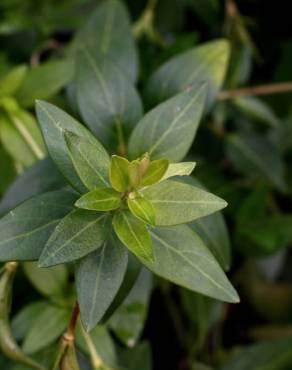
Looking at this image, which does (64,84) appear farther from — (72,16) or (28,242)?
(28,242)

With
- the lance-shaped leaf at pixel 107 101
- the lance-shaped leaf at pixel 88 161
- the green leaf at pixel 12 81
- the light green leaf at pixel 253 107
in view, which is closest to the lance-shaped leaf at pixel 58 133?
the lance-shaped leaf at pixel 88 161

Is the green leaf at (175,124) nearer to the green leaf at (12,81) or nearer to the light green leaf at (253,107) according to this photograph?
the green leaf at (12,81)

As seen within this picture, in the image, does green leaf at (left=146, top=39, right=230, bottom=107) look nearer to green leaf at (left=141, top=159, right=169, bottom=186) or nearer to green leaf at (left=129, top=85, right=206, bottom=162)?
green leaf at (left=129, top=85, right=206, bottom=162)

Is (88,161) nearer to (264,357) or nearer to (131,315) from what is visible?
(131,315)

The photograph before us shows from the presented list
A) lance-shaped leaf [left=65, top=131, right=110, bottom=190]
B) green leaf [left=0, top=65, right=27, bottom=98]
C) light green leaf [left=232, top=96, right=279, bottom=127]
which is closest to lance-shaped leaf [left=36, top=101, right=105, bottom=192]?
lance-shaped leaf [left=65, top=131, right=110, bottom=190]

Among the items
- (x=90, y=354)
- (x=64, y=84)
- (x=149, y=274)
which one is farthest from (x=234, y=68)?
(x=90, y=354)

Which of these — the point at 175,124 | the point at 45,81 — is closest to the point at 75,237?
the point at 175,124
